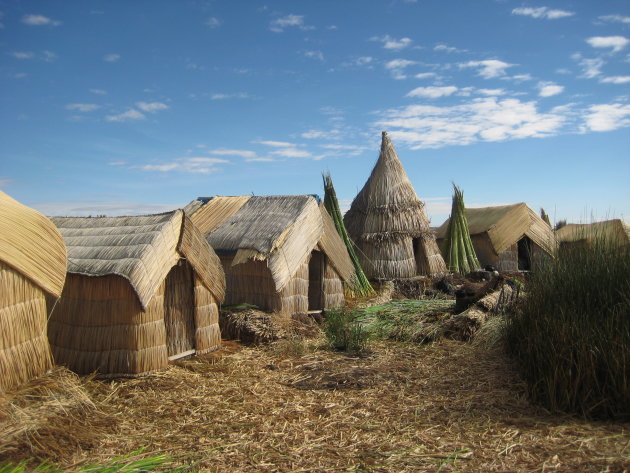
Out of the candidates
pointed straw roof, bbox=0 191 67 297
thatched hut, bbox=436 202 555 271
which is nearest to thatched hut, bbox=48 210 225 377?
pointed straw roof, bbox=0 191 67 297

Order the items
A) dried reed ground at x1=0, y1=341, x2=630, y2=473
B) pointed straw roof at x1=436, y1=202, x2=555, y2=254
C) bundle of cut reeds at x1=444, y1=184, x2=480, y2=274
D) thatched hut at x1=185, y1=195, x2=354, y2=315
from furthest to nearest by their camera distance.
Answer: pointed straw roof at x1=436, y1=202, x2=555, y2=254, bundle of cut reeds at x1=444, y1=184, x2=480, y2=274, thatched hut at x1=185, y1=195, x2=354, y2=315, dried reed ground at x1=0, y1=341, x2=630, y2=473

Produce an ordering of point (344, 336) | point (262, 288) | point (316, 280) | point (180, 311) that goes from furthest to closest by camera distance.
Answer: point (316, 280) → point (262, 288) → point (344, 336) → point (180, 311)

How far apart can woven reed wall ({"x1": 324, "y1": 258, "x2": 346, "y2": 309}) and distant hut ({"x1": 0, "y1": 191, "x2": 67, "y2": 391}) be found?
585 centimetres

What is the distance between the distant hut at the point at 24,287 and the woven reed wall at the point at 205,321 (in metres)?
2.16

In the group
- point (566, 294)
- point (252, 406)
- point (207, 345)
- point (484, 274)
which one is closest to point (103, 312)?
point (207, 345)

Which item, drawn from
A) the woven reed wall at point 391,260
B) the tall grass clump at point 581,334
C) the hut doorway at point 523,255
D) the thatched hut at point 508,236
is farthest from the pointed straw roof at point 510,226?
the tall grass clump at point 581,334

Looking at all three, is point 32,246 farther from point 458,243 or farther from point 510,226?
point 510,226

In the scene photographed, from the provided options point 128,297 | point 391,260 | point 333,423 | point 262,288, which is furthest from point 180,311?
point 391,260

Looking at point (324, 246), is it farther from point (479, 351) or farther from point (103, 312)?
point (103, 312)

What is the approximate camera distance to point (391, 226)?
15789 mm

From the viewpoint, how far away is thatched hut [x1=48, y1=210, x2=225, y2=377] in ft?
22.7

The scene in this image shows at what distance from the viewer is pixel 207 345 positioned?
8289mm

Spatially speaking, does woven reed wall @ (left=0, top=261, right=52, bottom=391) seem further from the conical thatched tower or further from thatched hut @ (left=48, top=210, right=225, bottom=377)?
the conical thatched tower

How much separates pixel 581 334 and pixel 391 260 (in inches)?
390
